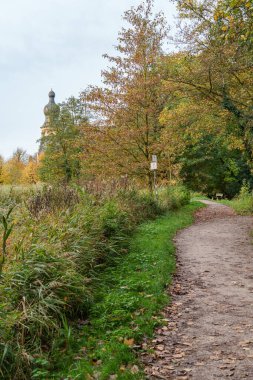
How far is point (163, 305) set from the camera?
5.43m

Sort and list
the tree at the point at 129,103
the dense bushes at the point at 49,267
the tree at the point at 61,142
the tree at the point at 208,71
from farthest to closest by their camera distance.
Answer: the tree at the point at 61,142
the tree at the point at 129,103
the tree at the point at 208,71
the dense bushes at the point at 49,267

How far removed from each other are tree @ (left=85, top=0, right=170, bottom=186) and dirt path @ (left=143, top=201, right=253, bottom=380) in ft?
22.0

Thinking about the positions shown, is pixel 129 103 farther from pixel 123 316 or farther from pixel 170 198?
pixel 123 316

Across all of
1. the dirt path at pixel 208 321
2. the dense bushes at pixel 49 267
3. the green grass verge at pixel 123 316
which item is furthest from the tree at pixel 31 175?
the dirt path at pixel 208 321

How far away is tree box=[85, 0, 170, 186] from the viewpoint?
14875mm

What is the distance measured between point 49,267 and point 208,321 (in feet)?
7.55

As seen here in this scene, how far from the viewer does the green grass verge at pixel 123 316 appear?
367cm

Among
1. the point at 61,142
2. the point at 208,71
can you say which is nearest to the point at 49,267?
the point at 208,71

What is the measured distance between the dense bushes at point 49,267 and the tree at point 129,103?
607 centimetres

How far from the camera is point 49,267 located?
195 inches

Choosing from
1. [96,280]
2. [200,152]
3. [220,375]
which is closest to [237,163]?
[200,152]

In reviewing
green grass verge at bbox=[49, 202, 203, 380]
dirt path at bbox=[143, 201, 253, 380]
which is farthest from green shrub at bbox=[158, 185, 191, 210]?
green grass verge at bbox=[49, 202, 203, 380]

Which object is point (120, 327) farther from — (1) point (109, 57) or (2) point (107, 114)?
(1) point (109, 57)

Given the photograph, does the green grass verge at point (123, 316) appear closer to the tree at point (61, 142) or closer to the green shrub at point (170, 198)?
the green shrub at point (170, 198)
